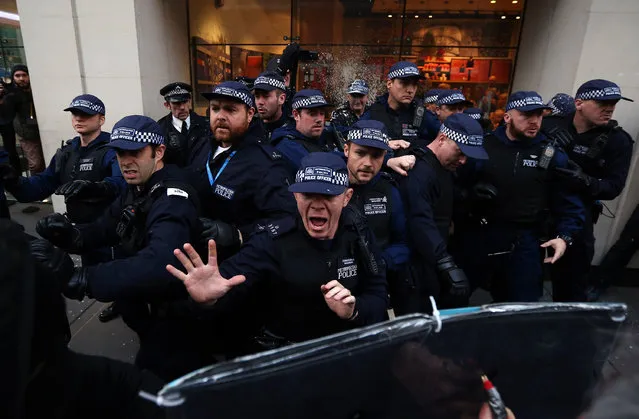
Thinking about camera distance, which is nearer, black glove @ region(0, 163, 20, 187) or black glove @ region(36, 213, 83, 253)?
black glove @ region(36, 213, 83, 253)

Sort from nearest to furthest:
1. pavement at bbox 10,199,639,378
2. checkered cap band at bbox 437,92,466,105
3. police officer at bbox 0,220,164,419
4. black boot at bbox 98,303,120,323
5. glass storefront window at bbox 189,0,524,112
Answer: police officer at bbox 0,220,164,419 → pavement at bbox 10,199,639,378 → black boot at bbox 98,303,120,323 → checkered cap band at bbox 437,92,466,105 → glass storefront window at bbox 189,0,524,112

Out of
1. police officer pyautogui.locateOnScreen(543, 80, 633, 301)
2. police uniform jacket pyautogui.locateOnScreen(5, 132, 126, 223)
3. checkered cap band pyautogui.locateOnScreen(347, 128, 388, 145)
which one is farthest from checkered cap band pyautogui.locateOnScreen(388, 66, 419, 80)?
police uniform jacket pyautogui.locateOnScreen(5, 132, 126, 223)

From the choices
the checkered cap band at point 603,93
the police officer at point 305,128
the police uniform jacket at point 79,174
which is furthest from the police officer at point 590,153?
the police uniform jacket at point 79,174

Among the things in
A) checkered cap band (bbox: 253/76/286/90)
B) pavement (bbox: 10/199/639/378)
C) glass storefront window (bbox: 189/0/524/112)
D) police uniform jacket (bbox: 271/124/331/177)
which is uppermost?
glass storefront window (bbox: 189/0/524/112)

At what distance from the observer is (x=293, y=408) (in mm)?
960

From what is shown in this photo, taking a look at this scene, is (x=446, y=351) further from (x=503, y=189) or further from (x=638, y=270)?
(x=638, y=270)

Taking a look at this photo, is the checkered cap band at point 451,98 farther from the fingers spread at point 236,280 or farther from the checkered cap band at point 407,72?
the fingers spread at point 236,280

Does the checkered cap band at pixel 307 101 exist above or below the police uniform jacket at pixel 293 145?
above

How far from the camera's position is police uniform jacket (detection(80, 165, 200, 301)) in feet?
6.73

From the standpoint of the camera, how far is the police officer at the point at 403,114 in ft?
15.2

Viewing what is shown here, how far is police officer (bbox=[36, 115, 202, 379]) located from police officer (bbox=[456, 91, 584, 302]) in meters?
2.59

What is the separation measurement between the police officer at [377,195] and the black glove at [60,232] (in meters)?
1.93

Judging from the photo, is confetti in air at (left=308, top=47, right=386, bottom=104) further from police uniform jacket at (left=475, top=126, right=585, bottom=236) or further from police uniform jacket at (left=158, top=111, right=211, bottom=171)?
police uniform jacket at (left=475, top=126, right=585, bottom=236)

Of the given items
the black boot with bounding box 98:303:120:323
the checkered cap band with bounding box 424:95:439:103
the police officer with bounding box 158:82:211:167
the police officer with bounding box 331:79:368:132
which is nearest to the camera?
the black boot with bounding box 98:303:120:323
